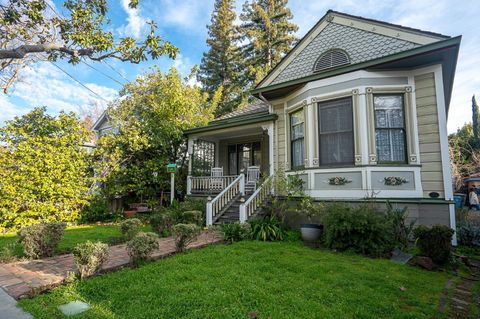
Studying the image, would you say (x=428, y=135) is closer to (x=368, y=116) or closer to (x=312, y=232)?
(x=368, y=116)

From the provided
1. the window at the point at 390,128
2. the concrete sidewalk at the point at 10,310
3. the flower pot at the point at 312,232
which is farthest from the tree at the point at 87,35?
the window at the point at 390,128

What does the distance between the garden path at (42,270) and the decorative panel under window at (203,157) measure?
6.79 meters

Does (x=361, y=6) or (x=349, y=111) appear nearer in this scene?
(x=349, y=111)

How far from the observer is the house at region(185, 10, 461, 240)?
6.29 metres

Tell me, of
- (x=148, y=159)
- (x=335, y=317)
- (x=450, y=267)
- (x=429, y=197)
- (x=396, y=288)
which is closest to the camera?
(x=335, y=317)

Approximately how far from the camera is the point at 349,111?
→ 23.2 ft

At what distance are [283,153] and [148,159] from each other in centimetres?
679

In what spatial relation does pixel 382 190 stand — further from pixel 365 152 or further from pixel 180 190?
pixel 180 190

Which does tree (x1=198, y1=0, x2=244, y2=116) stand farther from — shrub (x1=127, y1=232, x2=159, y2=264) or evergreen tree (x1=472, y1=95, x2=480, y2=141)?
evergreen tree (x1=472, y1=95, x2=480, y2=141)

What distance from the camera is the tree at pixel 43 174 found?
7.96m

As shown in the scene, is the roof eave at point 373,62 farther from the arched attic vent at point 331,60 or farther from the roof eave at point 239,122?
the roof eave at point 239,122

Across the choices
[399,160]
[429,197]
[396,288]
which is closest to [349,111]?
[399,160]

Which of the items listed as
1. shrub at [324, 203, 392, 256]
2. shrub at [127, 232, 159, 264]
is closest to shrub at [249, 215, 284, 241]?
shrub at [324, 203, 392, 256]

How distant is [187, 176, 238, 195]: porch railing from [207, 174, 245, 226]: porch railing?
927mm
